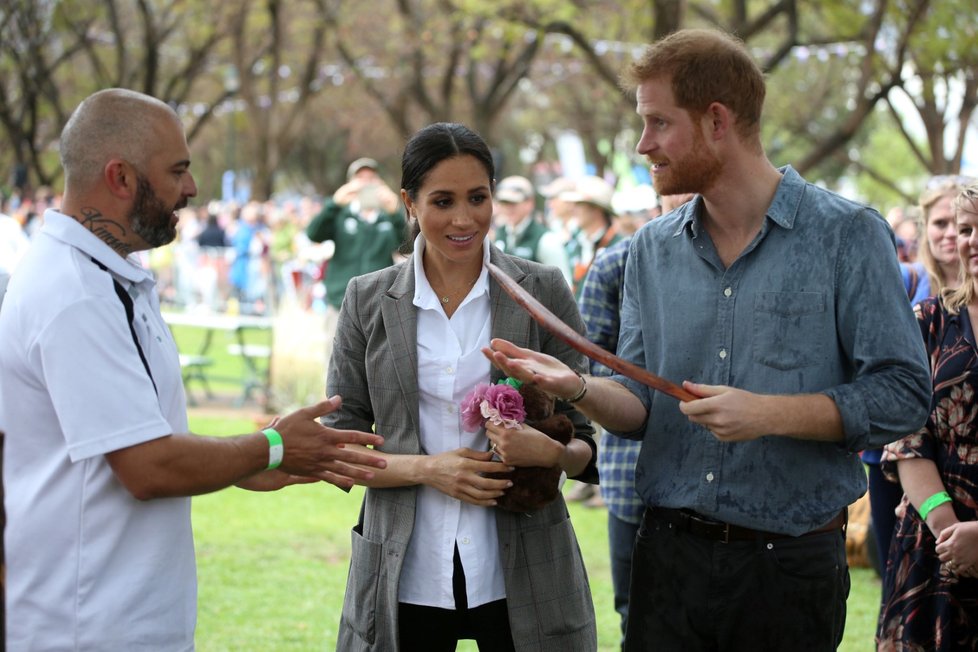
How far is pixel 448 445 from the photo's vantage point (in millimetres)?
3676

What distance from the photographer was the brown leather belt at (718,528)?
10.8ft

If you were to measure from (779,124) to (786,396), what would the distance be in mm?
31664

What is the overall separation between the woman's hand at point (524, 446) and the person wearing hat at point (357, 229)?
946 cm

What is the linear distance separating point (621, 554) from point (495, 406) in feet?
7.36

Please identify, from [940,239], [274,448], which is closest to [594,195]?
[940,239]

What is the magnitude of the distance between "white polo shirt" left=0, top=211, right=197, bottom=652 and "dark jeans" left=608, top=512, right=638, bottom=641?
107 inches

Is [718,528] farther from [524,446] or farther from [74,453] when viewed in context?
[74,453]

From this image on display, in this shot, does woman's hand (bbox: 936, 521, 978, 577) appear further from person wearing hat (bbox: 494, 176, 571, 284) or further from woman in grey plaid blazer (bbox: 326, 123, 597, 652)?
person wearing hat (bbox: 494, 176, 571, 284)

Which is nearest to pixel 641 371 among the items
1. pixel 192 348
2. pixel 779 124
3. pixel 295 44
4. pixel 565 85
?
pixel 192 348

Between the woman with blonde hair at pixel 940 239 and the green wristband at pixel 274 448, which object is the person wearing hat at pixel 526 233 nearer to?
the woman with blonde hair at pixel 940 239

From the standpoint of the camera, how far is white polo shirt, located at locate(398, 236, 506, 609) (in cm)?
359

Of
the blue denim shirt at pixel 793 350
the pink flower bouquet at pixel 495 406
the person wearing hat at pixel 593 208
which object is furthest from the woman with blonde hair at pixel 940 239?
the person wearing hat at pixel 593 208

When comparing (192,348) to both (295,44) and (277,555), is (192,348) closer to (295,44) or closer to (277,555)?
(277,555)

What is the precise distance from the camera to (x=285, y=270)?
23.8 meters
